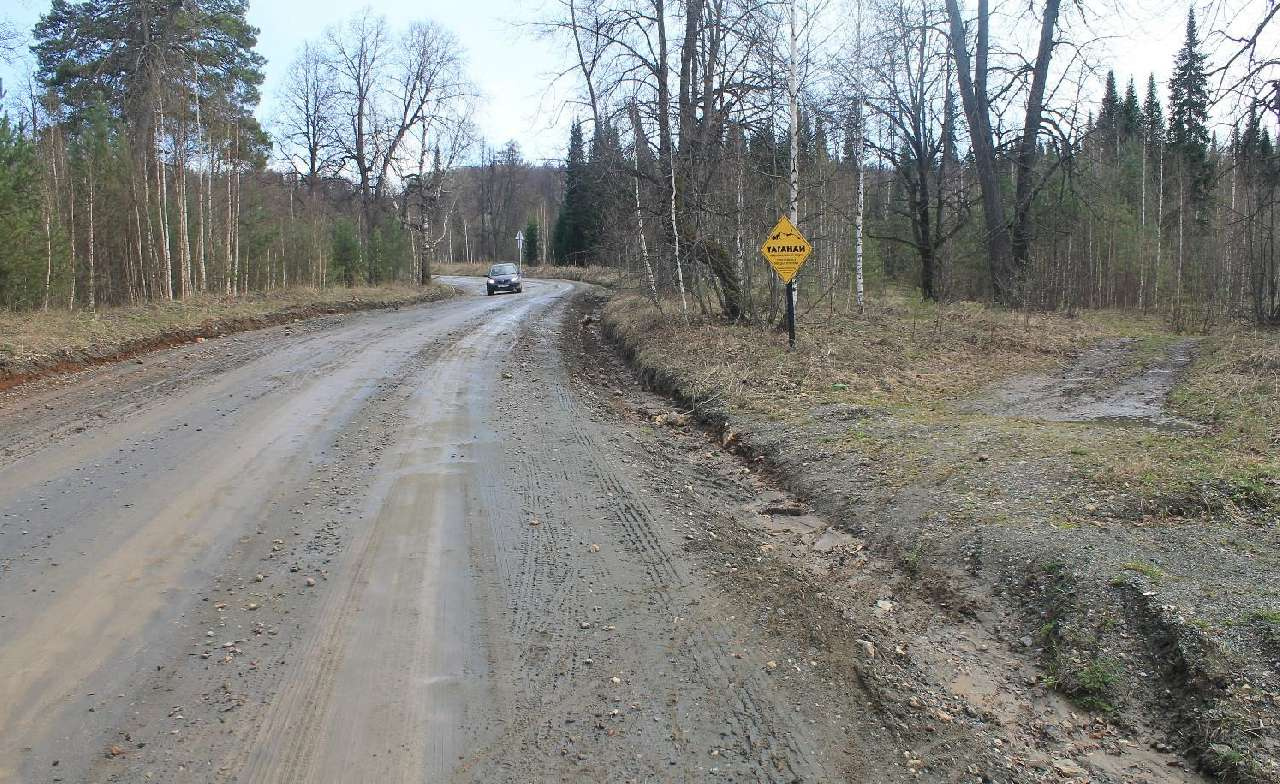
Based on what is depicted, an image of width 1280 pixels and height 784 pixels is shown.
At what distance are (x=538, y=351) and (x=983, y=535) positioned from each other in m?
11.7

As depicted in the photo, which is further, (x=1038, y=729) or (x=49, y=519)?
(x=49, y=519)

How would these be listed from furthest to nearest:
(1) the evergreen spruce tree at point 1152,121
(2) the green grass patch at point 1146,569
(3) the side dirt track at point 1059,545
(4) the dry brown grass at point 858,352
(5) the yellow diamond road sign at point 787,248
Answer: (1) the evergreen spruce tree at point 1152,121
(5) the yellow diamond road sign at point 787,248
(4) the dry brown grass at point 858,352
(2) the green grass patch at point 1146,569
(3) the side dirt track at point 1059,545

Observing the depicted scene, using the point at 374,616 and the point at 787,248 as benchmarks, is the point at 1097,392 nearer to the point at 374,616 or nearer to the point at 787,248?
the point at 787,248

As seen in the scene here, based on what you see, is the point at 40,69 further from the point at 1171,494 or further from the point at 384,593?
the point at 1171,494

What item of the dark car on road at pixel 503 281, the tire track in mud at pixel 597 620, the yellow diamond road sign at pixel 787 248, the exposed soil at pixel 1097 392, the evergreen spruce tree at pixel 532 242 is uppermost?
the evergreen spruce tree at pixel 532 242

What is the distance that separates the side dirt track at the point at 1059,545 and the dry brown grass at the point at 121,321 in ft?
30.5

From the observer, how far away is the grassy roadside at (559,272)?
148 feet

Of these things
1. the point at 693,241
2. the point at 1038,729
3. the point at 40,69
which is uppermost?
the point at 40,69

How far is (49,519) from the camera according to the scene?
219 inches

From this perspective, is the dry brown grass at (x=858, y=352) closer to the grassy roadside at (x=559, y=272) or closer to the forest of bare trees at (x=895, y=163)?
the forest of bare trees at (x=895, y=163)

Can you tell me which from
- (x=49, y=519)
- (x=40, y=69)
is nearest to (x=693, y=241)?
(x=49, y=519)

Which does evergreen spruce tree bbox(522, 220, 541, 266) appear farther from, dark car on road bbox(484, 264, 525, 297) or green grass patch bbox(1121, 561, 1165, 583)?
green grass patch bbox(1121, 561, 1165, 583)

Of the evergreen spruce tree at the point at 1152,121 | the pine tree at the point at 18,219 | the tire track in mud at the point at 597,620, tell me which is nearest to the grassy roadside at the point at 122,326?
the pine tree at the point at 18,219

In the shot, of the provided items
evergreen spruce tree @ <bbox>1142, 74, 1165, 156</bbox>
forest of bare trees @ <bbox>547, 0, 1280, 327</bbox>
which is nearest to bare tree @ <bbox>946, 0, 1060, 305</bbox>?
forest of bare trees @ <bbox>547, 0, 1280, 327</bbox>
